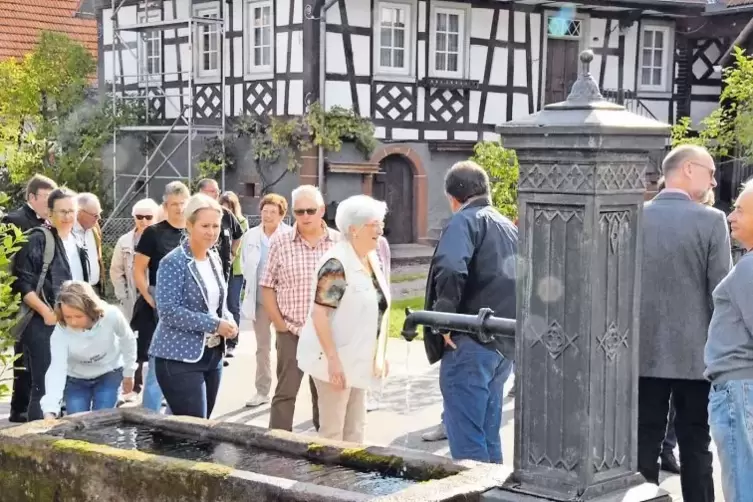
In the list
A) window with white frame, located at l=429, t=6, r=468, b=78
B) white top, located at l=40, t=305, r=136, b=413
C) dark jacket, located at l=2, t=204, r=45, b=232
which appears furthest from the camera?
window with white frame, located at l=429, t=6, r=468, b=78

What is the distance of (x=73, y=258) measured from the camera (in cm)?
826

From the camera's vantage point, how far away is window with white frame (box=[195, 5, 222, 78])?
71.8ft

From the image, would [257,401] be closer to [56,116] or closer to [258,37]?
[258,37]

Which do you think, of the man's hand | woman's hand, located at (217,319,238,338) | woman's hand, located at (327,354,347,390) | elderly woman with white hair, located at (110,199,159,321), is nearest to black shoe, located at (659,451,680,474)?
the man's hand

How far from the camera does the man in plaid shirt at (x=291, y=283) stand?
23.5 feet

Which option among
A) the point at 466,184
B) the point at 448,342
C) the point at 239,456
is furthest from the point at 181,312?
the point at 466,184

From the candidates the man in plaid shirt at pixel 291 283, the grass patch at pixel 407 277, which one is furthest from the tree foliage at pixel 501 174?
the grass patch at pixel 407 277

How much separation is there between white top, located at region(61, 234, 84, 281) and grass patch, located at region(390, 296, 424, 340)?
540 centimetres

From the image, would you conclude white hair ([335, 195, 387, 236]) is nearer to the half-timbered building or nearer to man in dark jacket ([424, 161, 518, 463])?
man in dark jacket ([424, 161, 518, 463])

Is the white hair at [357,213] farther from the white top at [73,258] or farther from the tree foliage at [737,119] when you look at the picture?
the tree foliage at [737,119]

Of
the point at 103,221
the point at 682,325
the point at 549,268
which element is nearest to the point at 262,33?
the point at 103,221

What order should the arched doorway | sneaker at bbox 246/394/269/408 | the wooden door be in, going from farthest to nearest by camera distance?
the wooden door → the arched doorway → sneaker at bbox 246/394/269/408

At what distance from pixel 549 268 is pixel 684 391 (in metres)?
2.07

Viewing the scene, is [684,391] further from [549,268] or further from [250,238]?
[250,238]
